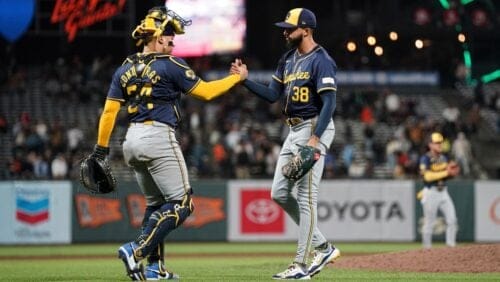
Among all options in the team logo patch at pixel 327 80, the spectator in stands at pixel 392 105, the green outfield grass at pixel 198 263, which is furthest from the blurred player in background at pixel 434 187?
the spectator in stands at pixel 392 105

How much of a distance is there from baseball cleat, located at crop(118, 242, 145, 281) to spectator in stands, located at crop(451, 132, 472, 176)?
1776 cm

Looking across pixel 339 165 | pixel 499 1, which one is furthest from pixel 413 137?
pixel 499 1

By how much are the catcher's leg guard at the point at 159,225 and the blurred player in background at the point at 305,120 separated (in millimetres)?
979

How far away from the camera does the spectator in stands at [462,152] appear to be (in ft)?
82.7

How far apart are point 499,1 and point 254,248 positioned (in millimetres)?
15625

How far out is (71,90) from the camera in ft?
94.4

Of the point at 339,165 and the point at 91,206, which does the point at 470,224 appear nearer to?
the point at 339,165

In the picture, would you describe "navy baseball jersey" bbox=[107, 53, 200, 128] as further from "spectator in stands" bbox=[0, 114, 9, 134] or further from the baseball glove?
"spectator in stands" bbox=[0, 114, 9, 134]

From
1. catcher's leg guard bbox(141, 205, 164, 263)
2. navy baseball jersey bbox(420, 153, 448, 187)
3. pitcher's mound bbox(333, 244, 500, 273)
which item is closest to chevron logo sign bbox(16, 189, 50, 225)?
navy baseball jersey bbox(420, 153, 448, 187)

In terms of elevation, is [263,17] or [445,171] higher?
[263,17]

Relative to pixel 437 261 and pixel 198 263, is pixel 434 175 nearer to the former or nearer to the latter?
pixel 198 263

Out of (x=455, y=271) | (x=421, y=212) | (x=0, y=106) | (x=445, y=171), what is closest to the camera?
(x=455, y=271)

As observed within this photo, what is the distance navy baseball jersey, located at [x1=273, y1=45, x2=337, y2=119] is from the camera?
8812 millimetres

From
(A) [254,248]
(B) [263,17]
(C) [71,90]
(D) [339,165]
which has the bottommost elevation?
(A) [254,248]
